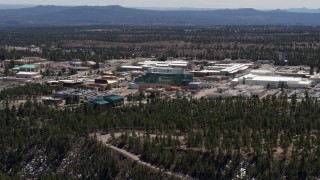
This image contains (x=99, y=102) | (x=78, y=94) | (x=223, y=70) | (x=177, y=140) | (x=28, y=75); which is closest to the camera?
(x=177, y=140)

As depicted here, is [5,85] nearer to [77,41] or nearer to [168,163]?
[168,163]

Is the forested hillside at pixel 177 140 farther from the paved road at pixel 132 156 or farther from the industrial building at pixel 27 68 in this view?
the industrial building at pixel 27 68

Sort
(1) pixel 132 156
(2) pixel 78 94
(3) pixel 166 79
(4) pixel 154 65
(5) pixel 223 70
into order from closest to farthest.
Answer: (1) pixel 132 156 < (2) pixel 78 94 < (3) pixel 166 79 < (5) pixel 223 70 < (4) pixel 154 65

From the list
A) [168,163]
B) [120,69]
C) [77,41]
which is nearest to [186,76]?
[120,69]

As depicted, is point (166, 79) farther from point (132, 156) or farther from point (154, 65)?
point (132, 156)

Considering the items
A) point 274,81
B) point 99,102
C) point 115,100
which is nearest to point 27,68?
point 115,100
